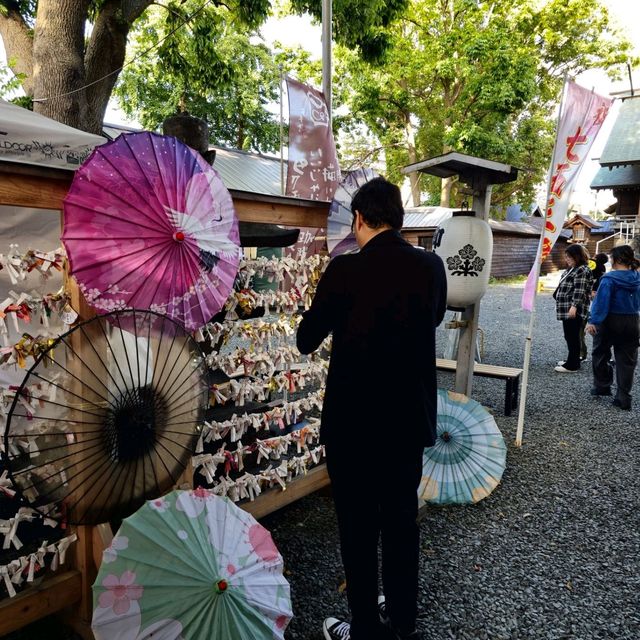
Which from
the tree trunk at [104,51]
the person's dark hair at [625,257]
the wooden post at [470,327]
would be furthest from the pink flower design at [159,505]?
the tree trunk at [104,51]

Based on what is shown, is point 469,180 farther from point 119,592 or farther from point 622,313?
point 119,592

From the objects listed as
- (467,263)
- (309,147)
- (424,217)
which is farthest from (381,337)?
(424,217)

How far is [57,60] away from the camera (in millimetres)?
6941

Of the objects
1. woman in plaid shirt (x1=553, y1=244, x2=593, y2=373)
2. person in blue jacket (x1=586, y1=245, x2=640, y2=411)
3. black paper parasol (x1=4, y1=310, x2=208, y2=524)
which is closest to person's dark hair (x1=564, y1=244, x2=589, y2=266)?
woman in plaid shirt (x1=553, y1=244, x2=593, y2=373)

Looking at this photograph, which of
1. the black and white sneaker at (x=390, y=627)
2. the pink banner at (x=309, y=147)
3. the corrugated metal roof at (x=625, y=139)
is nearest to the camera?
the black and white sneaker at (x=390, y=627)

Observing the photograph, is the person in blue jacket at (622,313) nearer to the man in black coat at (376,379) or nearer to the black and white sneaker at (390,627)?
the man in black coat at (376,379)

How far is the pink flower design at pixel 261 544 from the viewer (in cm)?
215

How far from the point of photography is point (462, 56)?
59.4ft

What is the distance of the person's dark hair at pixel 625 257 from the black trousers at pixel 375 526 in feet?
17.9

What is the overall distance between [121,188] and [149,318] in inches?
21.6

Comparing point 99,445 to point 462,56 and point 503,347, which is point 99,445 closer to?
point 503,347

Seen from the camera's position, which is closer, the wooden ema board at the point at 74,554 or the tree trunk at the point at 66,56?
the wooden ema board at the point at 74,554

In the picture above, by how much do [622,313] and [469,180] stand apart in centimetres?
290

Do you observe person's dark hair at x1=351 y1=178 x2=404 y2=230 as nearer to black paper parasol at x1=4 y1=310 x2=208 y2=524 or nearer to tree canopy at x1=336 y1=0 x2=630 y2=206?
black paper parasol at x1=4 y1=310 x2=208 y2=524
